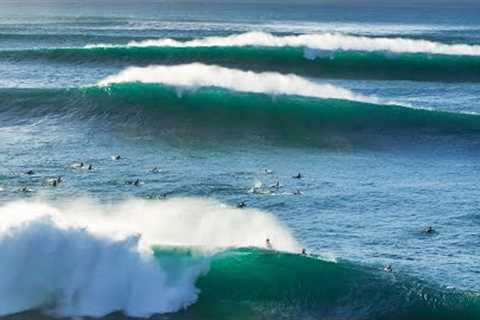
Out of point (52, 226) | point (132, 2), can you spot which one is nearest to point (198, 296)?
point (52, 226)

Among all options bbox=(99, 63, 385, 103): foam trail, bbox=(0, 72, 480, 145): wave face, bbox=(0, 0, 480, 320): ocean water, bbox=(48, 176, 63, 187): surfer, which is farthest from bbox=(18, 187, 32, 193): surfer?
bbox=(99, 63, 385, 103): foam trail

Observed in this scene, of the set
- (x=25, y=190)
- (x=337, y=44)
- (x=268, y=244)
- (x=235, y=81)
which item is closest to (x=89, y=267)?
(x=268, y=244)

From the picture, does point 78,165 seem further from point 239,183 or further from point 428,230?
point 428,230

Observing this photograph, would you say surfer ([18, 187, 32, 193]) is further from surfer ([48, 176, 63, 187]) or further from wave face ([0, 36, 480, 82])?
wave face ([0, 36, 480, 82])

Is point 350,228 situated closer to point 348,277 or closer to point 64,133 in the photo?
Result: point 348,277

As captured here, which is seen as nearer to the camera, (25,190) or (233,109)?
(25,190)
